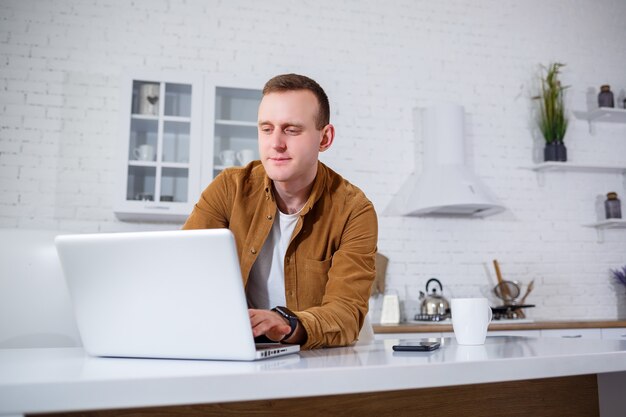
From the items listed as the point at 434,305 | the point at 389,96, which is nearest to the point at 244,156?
the point at 389,96

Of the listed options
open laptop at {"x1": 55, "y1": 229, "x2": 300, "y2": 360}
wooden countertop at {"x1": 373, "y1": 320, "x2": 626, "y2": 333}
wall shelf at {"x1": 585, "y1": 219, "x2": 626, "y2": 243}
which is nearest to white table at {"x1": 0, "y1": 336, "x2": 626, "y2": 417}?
open laptop at {"x1": 55, "y1": 229, "x2": 300, "y2": 360}

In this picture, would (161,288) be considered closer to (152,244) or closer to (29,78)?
(152,244)

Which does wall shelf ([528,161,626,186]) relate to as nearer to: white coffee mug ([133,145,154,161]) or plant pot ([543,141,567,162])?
plant pot ([543,141,567,162])

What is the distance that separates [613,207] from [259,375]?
4454 mm

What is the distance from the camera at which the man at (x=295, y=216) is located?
1.66 metres

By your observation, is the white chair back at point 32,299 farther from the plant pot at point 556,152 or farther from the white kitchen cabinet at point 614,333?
the plant pot at point 556,152

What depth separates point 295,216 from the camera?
185cm

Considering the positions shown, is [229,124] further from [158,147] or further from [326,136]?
[326,136]

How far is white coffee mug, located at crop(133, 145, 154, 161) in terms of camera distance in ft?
11.4

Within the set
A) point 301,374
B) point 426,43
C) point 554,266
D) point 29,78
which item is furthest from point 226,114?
point 301,374

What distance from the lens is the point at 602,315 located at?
4508mm

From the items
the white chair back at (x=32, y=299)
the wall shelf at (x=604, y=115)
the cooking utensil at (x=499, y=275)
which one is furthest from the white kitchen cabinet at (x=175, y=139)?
the wall shelf at (x=604, y=115)

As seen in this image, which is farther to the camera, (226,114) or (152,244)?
(226,114)

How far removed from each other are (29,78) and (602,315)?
449cm
